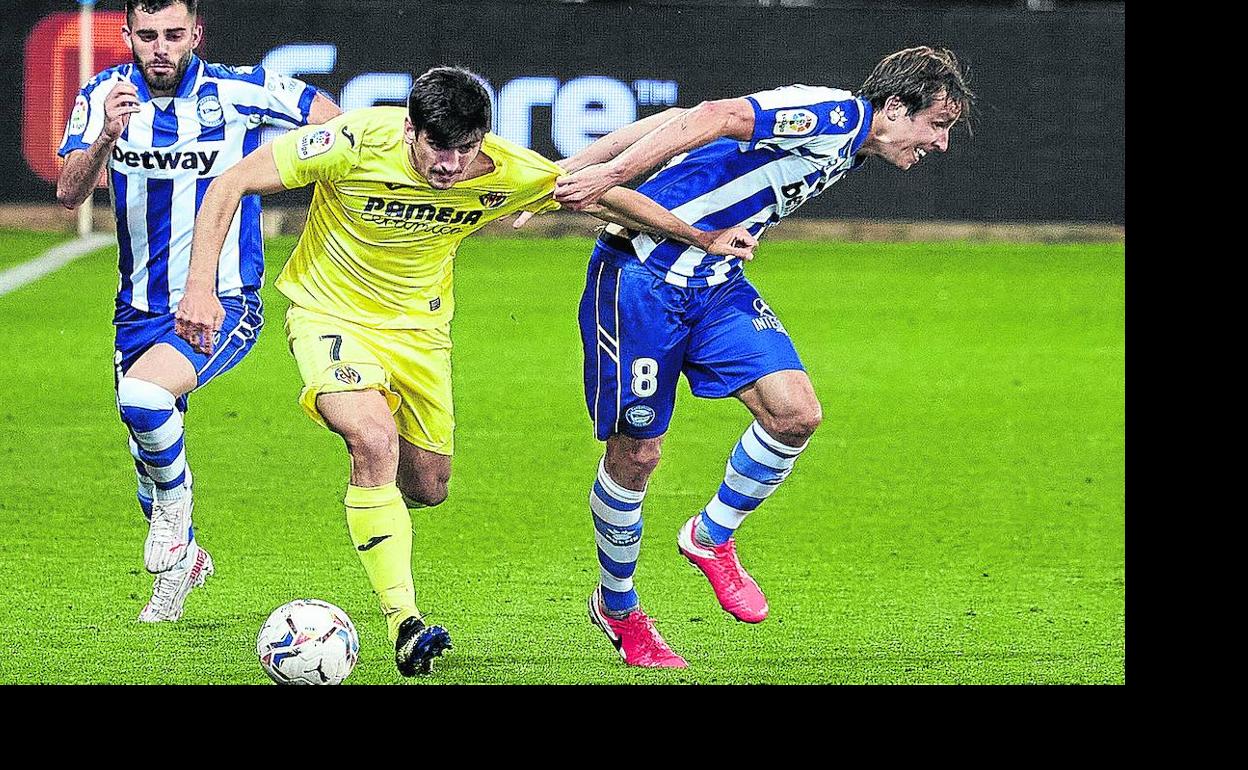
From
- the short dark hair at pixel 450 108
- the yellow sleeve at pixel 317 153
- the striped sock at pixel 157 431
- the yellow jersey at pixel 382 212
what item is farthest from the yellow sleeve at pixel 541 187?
the striped sock at pixel 157 431

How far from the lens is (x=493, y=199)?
17.4 ft

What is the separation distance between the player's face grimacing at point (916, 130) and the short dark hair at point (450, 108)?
1.25m

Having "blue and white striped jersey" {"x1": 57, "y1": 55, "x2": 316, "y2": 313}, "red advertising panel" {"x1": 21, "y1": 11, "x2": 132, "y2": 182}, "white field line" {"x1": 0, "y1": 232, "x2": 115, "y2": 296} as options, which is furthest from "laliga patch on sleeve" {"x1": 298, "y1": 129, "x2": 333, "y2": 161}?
"red advertising panel" {"x1": 21, "y1": 11, "x2": 132, "y2": 182}

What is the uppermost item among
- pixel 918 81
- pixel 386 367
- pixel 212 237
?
Answer: pixel 918 81

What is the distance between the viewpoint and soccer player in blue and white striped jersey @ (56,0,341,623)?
576 cm

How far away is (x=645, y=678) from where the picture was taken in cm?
524

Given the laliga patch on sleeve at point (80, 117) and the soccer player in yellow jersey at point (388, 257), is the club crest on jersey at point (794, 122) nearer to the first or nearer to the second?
the soccer player in yellow jersey at point (388, 257)

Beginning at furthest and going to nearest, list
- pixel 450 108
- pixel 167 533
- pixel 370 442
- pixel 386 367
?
pixel 167 533 → pixel 386 367 → pixel 370 442 → pixel 450 108

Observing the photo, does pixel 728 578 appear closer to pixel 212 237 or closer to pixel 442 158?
pixel 442 158

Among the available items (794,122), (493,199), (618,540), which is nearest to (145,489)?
(618,540)

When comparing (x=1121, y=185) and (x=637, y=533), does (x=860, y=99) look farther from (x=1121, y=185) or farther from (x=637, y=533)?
(x=1121, y=185)

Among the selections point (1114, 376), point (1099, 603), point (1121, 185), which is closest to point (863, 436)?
point (1114, 376)

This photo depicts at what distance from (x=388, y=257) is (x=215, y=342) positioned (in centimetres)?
81

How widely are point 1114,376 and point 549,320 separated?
141 inches
